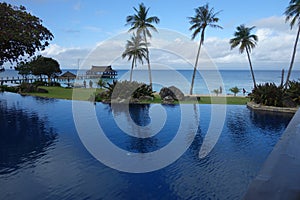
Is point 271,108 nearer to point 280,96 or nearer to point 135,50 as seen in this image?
point 280,96

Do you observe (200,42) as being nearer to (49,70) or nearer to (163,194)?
(163,194)

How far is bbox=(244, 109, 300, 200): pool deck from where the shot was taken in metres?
1.42

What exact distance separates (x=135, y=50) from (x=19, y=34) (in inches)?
630

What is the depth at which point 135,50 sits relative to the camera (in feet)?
91.4

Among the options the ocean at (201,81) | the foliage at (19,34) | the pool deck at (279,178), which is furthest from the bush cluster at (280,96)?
the pool deck at (279,178)

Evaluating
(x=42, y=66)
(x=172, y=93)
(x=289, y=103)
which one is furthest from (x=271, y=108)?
(x=42, y=66)

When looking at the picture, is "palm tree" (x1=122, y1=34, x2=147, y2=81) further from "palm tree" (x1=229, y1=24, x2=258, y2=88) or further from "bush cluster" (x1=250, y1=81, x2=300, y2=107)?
"bush cluster" (x1=250, y1=81, x2=300, y2=107)

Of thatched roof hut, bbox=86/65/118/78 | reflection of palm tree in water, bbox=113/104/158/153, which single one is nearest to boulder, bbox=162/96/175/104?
reflection of palm tree in water, bbox=113/104/158/153

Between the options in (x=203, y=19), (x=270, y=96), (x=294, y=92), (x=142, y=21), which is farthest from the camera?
(x=142, y=21)

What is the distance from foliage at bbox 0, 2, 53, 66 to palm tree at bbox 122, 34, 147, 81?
1262 cm

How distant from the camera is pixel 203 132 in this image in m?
11.7

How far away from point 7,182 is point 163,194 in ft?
13.5

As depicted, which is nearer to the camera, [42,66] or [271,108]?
[271,108]

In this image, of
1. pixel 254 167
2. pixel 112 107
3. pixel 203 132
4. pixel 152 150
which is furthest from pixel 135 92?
pixel 254 167
